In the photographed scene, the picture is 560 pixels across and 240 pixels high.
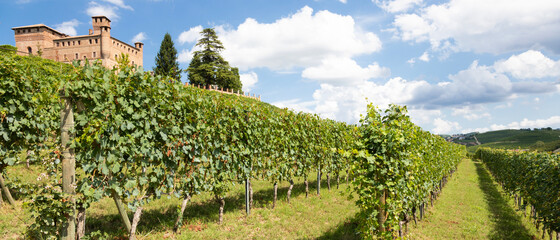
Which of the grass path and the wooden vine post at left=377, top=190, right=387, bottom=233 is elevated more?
the wooden vine post at left=377, top=190, right=387, bottom=233

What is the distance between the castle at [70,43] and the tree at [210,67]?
84.3ft

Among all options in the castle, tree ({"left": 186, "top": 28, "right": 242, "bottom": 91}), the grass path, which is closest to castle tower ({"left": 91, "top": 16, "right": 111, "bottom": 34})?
the castle

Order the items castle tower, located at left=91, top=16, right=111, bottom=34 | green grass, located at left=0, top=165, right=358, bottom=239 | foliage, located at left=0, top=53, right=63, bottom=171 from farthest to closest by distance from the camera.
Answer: castle tower, located at left=91, top=16, right=111, bottom=34, green grass, located at left=0, top=165, right=358, bottom=239, foliage, located at left=0, top=53, right=63, bottom=171

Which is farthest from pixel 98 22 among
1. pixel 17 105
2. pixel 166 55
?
pixel 17 105

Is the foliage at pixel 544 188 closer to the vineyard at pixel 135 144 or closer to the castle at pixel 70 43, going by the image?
the vineyard at pixel 135 144

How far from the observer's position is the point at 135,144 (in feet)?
16.1

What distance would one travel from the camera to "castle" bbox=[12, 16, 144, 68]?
205ft

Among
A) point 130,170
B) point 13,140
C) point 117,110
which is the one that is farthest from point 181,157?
point 13,140

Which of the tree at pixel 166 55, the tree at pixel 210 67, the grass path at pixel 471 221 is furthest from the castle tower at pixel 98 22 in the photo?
the grass path at pixel 471 221

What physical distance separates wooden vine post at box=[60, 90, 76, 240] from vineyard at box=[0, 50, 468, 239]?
0.04 ft

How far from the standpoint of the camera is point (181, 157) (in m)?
5.92

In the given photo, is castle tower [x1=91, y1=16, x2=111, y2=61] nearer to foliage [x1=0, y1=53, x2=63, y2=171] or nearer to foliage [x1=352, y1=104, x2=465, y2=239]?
foliage [x1=0, y1=53, x2=63, y2=171]

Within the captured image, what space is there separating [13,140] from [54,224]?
9.25 feet

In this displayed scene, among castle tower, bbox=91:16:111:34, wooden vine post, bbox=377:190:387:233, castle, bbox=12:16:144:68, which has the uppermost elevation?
castle tower, bbox=91:16:111:34
